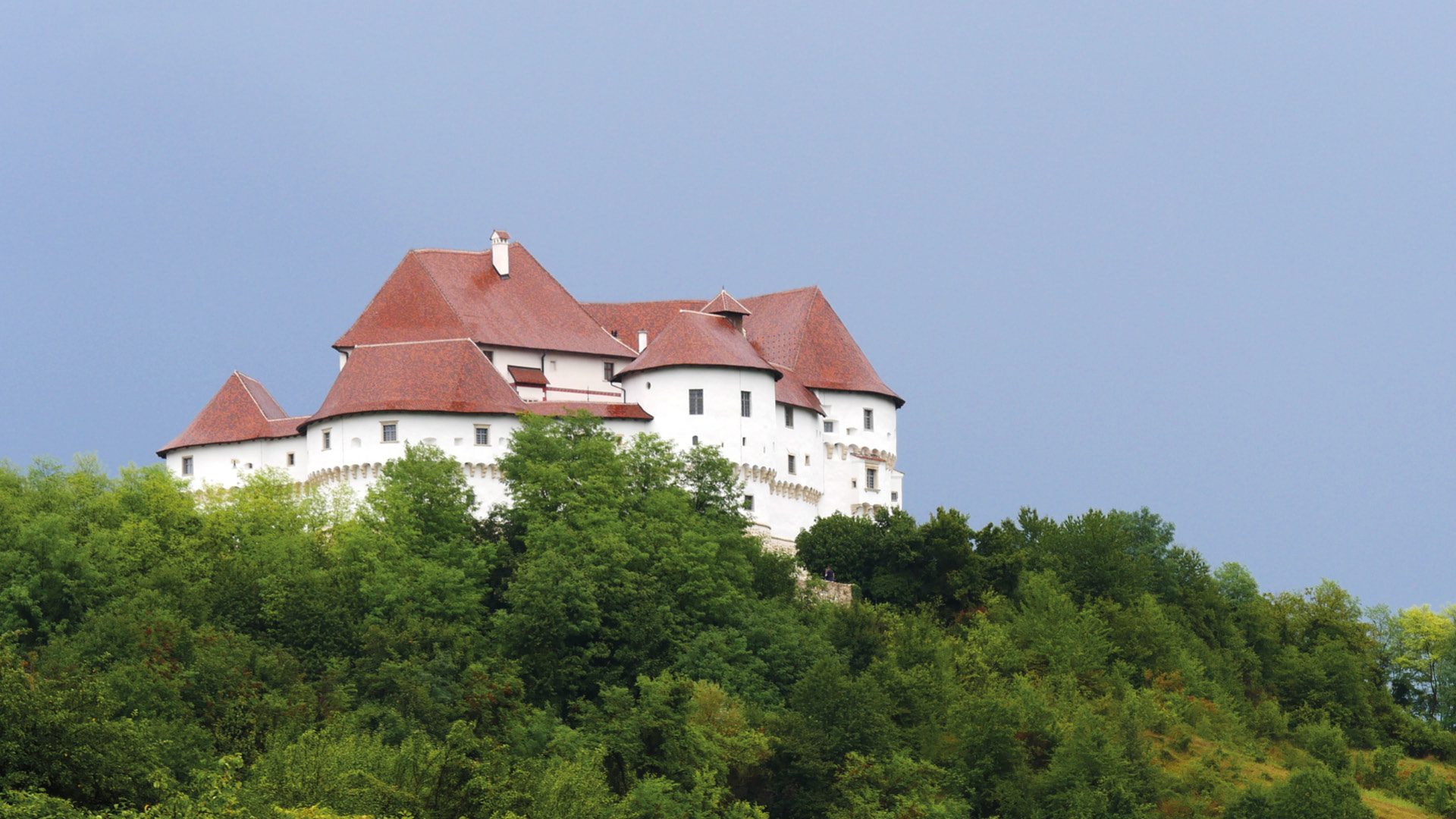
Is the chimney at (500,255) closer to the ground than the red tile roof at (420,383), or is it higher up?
higher up

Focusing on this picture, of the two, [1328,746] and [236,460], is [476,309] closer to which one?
[236,460]

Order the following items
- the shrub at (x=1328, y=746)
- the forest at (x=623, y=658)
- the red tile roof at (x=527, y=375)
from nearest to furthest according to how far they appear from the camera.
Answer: the forest at (x=623, y=658) < the shrub at (x=1328, y=746) < the red tile roof at (x=527, y=375)

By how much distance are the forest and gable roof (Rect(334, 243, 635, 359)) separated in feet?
22.5

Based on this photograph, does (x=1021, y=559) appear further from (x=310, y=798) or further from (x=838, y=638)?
(x=310, y=798)

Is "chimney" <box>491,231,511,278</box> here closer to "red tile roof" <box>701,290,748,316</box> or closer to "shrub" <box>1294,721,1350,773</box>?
"red tile roof" <box>701,290,748,316</box>

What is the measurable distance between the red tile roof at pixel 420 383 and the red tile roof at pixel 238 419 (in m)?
2.30

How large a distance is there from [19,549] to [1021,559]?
29.0 meters

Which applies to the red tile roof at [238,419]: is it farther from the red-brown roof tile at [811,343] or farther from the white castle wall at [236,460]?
the red-brown roof tile at [811,343]

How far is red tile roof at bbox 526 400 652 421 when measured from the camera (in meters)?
→ 73.6

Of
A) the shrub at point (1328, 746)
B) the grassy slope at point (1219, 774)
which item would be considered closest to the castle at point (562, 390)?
the grassy slope at point (1219, 774)

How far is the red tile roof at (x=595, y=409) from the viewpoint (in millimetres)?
73562

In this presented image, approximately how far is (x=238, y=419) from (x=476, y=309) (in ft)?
26.7

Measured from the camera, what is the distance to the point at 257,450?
75.6 meters

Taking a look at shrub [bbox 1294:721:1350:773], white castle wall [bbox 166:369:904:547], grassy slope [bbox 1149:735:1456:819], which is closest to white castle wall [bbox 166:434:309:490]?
white castle wall [bbox 166:369:904:547]
